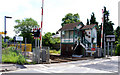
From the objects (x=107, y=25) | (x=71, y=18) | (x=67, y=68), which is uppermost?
(x=71, y=18)

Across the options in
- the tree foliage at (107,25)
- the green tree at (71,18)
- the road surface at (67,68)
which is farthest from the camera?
the green tree at (71,18)

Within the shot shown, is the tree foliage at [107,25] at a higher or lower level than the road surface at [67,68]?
higher

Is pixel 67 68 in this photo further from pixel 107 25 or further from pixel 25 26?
pixel 25 26

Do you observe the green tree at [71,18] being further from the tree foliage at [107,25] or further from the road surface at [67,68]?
the road surface at [67,68]

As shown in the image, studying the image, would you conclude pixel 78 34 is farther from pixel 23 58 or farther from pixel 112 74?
pixel 112 74

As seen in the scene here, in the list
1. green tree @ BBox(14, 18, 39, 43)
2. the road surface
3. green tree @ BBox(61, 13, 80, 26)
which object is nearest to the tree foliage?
green tree @ BBox(61, 13, 80, 26)

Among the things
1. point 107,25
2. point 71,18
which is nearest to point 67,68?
point 107,25

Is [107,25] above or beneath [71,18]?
beneath

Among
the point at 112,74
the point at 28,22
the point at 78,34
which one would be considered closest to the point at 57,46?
the point at 78,34

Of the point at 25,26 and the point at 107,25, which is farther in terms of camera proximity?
the point at 25,26

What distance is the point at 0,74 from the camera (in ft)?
27.3

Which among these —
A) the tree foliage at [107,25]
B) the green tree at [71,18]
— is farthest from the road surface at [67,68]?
the green tree at [71,18]

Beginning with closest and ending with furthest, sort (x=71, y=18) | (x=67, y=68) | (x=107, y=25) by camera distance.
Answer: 1. (x=67, y=68)
2. (x=107, y=25)
3. (x=71, y=18)

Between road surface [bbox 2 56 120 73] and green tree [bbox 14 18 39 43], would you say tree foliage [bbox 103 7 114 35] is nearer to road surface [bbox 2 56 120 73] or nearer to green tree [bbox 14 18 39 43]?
road surface [bbox 2 56 120 73]
